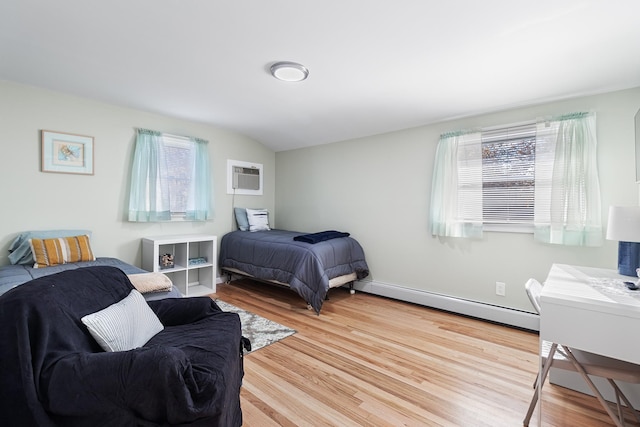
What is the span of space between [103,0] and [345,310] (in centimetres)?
322

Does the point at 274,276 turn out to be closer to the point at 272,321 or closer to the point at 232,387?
the point at 272,321

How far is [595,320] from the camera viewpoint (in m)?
1.28

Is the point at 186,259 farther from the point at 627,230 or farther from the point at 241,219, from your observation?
the point at 627,230

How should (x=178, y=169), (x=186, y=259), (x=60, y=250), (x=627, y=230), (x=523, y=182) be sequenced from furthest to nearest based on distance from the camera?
(x=178, y=169) → (x=186, y=259) → (x=523, y=182) → (x=60, y=250) → (x=627, y=230)

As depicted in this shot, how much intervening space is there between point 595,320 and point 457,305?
6.54 feet

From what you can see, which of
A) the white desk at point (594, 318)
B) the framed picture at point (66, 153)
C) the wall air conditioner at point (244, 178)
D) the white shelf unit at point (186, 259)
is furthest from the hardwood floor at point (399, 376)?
the framed picture at point (66, 153)

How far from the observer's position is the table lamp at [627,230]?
166cm

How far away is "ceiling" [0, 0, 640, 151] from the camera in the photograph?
1647mm

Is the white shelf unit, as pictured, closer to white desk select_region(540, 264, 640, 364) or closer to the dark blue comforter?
the dark blue comforter

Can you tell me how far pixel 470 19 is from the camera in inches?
66.3

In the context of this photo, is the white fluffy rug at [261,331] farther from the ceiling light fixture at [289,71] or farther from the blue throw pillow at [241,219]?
the ceiling light fixture at [289,71]

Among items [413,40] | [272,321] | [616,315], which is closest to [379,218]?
[272,321]

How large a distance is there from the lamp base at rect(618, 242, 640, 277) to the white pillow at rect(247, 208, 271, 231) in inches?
157

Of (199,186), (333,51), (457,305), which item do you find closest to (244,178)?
(199,186)
